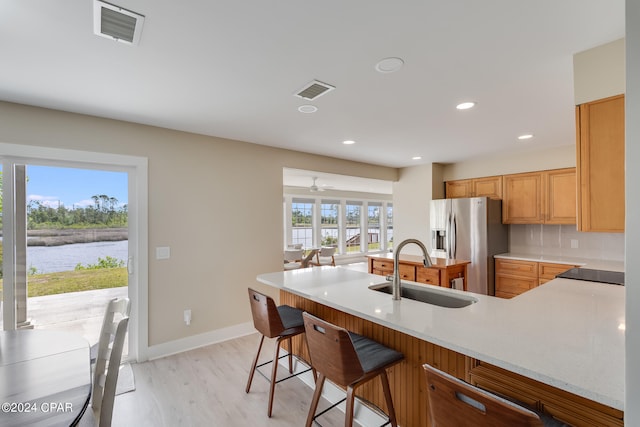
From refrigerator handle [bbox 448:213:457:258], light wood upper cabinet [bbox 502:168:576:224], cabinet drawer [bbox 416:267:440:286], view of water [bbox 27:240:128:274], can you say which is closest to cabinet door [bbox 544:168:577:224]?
light wood upper cabinet [bbox 502:168:576:224]

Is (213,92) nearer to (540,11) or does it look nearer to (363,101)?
(363,101)

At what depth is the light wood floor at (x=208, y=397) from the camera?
83.9 inches

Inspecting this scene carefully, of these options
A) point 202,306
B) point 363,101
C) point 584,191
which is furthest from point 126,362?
point 584,191

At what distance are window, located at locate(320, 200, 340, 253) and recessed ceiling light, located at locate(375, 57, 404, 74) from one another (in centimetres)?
720

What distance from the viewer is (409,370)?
183 cm

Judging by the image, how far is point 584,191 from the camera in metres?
1.72

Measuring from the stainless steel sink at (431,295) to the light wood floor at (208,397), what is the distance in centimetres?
99

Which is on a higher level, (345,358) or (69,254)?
(69,254)

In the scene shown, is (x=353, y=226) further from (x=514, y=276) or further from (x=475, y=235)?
(x=514, y=276)

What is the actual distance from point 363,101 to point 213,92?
1214mm

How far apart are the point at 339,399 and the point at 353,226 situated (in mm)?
7808

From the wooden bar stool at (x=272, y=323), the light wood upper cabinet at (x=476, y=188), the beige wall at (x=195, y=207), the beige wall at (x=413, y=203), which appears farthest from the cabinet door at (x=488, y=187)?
the wooden bar stool at (x=272, y=323)

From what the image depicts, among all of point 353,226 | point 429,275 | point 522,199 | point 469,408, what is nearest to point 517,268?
point 522,199

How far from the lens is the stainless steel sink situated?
2079mm
